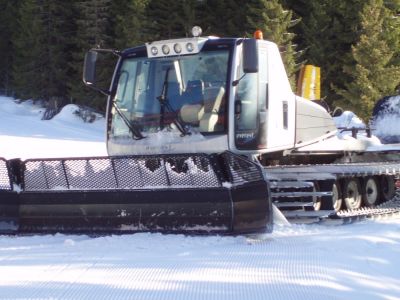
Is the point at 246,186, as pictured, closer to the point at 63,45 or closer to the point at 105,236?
the point at 105,236

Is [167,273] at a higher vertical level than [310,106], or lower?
lower

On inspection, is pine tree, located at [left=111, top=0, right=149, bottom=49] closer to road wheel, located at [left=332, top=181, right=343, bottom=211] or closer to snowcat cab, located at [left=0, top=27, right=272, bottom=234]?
snowcat cab, located at [left=0, top=27, right=272, bottom=234]

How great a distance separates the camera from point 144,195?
297 inches

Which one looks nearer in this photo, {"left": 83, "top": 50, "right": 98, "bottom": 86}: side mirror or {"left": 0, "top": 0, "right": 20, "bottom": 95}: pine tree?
{"left": 83, "top": 50, "right": 98, "bottom": 86}: side mirror

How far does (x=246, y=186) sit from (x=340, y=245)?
3.90 ft

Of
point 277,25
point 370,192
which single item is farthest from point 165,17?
point 370,192

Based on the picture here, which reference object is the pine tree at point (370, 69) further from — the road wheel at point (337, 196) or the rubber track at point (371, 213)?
the road wheel at point (337, 196)

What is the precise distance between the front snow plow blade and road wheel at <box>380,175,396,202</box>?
4038 mm

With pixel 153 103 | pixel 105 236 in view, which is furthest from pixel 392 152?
pixel 105 236

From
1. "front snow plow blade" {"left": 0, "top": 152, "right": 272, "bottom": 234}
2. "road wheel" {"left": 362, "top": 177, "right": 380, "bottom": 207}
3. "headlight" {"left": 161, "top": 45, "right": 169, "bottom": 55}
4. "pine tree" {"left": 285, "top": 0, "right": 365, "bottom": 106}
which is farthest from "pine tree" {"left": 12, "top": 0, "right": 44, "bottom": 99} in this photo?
"front snow plow blade" {"left": 0, "top": 152, "right": 272, "bottom": 234}

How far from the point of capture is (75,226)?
7.79m

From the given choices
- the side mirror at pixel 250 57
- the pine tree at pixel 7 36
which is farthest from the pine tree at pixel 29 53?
the side mirror at pixel 250 57

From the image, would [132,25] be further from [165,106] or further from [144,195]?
[144,195]

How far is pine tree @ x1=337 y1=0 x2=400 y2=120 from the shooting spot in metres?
30.5
